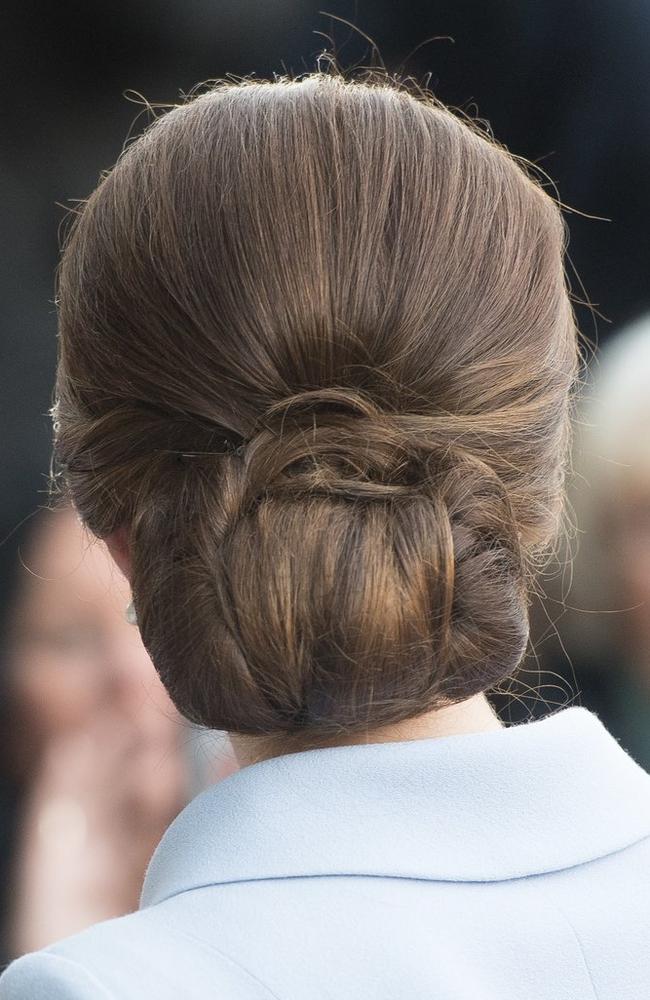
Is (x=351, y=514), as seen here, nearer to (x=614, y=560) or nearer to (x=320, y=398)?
(x=320, y=398)

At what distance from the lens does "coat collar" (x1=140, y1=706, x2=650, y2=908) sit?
0.47 metres

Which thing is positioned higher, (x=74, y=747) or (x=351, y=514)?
(x=351, y=514)

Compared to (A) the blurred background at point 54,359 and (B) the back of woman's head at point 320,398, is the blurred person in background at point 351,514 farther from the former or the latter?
(A) the blurred background at point 54,359

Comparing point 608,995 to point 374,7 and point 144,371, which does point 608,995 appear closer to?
point 144,371

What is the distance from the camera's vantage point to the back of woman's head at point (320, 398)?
51 cm

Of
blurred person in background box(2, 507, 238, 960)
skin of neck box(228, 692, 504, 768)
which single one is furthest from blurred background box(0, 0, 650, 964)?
skin of neck box(228, 692, 504, 768)

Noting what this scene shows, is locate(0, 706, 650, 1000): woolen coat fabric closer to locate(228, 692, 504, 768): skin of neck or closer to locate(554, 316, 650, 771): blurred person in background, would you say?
locate(228, 692, 504, 768): skin of neck

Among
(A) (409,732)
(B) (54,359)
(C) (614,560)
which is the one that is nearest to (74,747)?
(B) (54,359)

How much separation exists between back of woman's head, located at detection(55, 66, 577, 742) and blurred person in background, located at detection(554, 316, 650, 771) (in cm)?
115

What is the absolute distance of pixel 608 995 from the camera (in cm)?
46

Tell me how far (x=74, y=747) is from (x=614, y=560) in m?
0.88

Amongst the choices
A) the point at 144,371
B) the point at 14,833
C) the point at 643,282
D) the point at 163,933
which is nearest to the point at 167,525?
the point at 144,371

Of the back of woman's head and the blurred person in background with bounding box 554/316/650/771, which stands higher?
the back of woman's head

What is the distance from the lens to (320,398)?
529mm
